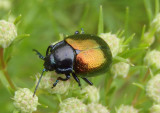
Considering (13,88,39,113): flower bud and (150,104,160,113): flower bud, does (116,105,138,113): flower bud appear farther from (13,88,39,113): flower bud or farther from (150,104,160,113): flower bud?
(13,88,39,113): flower bud

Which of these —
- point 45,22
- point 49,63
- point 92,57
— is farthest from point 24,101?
point 45,22

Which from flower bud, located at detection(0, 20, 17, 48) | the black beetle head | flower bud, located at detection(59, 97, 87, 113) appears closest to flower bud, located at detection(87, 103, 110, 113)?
flower bud, located at detection(59, 97, 87, 113)

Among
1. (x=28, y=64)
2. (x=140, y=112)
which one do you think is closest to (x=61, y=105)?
(x=140, y=112)

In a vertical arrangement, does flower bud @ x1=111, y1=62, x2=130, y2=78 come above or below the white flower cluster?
above

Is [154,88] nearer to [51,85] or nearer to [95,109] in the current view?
[95,109]

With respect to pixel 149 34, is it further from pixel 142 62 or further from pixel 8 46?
pixel 8 46

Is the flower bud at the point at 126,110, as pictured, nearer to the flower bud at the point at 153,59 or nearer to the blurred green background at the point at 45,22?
the flower bud at the point at 153,59
